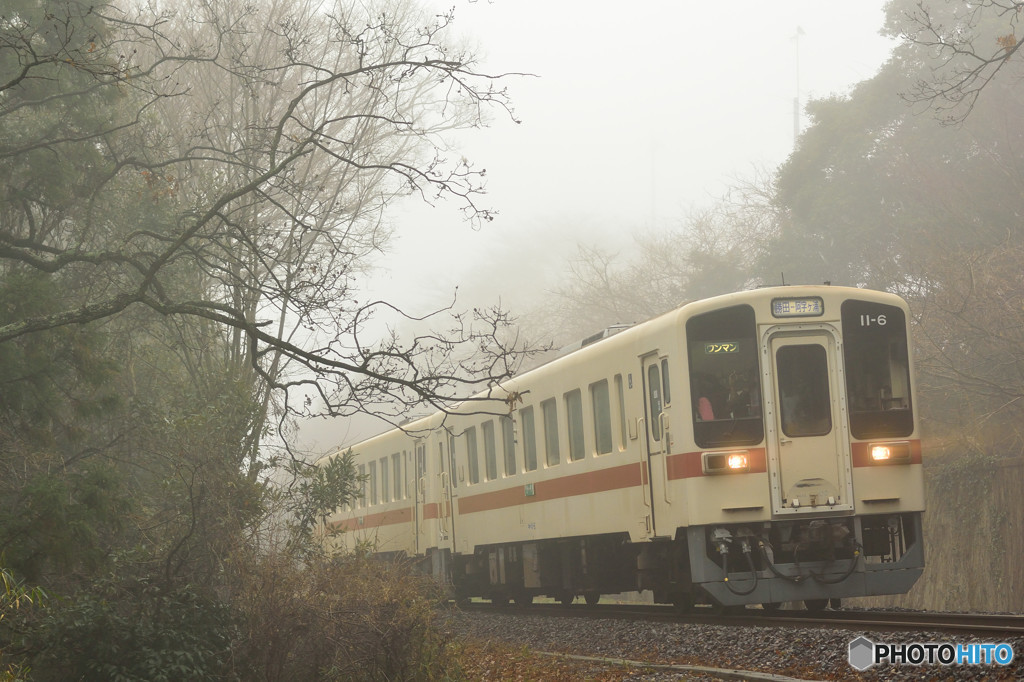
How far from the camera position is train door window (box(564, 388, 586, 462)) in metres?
13.2

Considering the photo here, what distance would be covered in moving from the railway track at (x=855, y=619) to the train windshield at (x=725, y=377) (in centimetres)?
169

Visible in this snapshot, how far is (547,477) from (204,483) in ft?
16.3

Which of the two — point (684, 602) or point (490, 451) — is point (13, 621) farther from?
point (490, 451)

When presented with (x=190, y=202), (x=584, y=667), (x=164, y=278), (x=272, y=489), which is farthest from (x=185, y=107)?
(x=584, y=667)

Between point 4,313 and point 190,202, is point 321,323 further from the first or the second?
point 190,202

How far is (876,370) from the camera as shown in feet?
36.3

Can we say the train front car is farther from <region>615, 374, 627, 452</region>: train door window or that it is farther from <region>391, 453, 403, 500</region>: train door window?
<region>391, 453, 403, 500</region>: train door window

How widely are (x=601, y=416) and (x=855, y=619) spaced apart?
3.56 metres

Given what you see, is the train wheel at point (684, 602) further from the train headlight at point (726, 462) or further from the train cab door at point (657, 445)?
the train headlight at point (726, 462)

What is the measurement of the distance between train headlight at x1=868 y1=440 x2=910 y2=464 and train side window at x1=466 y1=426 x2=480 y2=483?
288 inches

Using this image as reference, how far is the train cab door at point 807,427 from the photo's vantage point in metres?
10.6

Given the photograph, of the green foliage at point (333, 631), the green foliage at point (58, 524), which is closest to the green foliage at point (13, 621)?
the green foliage at point (58, 524)

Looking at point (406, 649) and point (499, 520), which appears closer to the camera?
point (406, 649)

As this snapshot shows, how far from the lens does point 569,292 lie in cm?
3669
